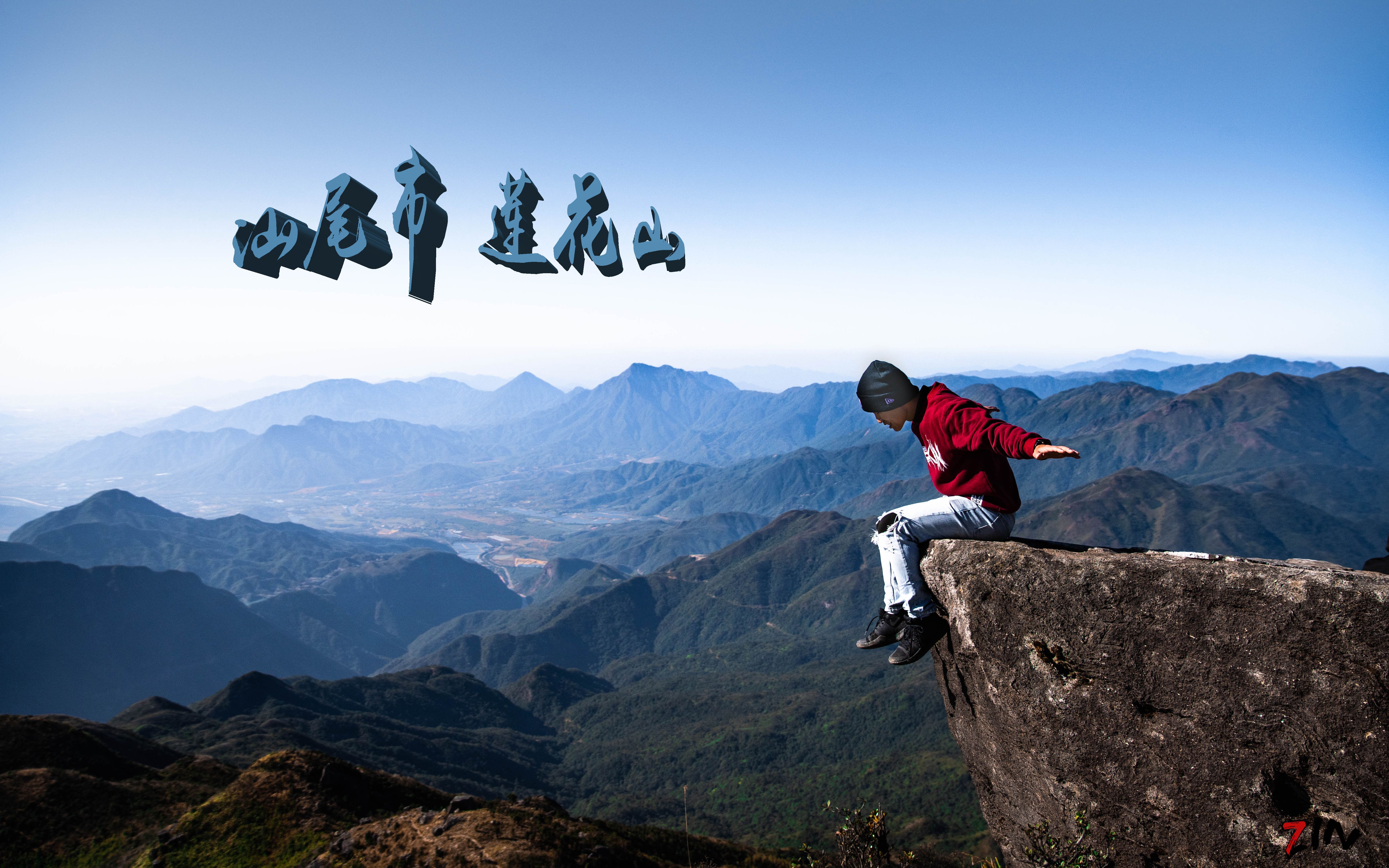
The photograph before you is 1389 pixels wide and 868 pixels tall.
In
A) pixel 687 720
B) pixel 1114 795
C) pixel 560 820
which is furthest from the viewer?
pixel 687 720

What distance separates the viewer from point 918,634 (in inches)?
375

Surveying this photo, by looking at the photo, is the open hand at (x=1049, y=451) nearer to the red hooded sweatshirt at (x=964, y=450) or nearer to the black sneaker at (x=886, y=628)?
the red hooded sweatshirt at (x=964, y=450)

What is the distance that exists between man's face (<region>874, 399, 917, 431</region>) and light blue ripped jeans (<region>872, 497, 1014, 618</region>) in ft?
4.31

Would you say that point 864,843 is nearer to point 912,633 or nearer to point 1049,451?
point 912,633

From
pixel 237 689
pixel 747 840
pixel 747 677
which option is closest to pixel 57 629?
pixel 237 689

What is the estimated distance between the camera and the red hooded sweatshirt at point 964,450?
28.2ft

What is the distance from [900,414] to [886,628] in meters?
3.26

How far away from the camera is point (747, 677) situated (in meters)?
187

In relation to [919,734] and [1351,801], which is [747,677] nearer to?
[919,734]

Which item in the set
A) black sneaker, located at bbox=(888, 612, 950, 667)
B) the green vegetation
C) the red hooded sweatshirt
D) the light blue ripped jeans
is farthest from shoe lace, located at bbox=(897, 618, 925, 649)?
the green vegetation

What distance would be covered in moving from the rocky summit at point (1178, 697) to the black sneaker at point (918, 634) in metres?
0.27

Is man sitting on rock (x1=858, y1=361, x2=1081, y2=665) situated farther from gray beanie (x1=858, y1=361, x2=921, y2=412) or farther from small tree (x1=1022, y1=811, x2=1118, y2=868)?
small tree (x1=1022, y1=811, x2=1118, y2=868)

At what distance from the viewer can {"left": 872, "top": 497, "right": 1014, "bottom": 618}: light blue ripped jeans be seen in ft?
30.5

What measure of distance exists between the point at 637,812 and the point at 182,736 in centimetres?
6839
